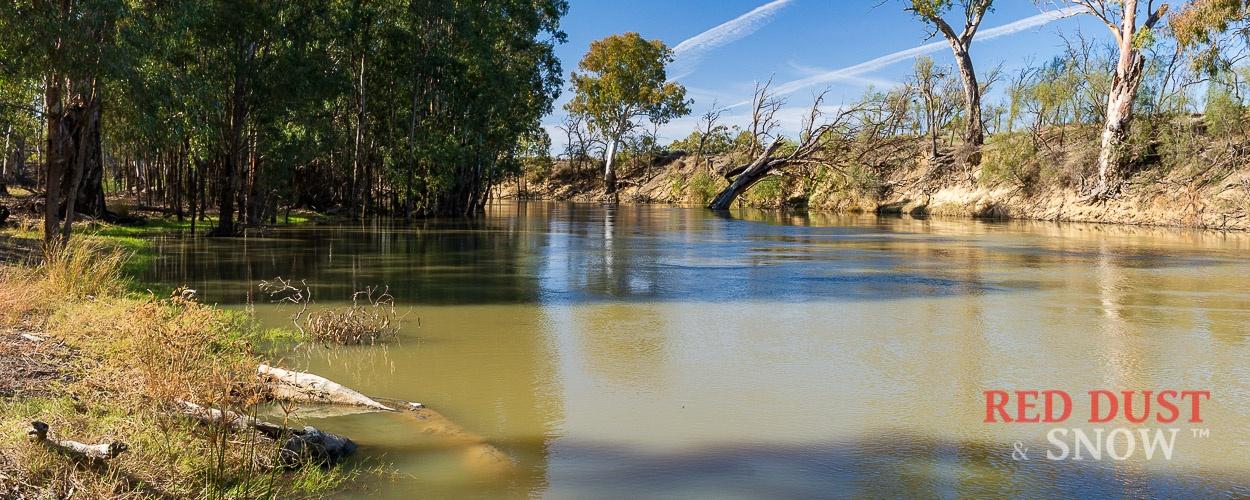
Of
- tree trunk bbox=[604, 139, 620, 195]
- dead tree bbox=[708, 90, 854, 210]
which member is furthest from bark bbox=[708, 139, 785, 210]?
tree trunk bbox=[604, 139, 620, 195]

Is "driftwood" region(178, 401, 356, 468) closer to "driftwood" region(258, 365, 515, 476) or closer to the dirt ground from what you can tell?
"driftwood" region(258, 365, 515, 476)

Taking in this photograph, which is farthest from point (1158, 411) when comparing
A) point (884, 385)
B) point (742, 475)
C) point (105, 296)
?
point (105, 296)

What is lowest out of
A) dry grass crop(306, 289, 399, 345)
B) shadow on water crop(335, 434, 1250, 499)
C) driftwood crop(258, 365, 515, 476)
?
shadow on water crop(335, 434, 1250, 499)

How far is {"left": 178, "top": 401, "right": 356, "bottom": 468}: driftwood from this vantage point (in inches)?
213

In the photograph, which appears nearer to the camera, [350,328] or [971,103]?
[350,328]

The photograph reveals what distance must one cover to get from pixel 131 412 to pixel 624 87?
7290 centimetres

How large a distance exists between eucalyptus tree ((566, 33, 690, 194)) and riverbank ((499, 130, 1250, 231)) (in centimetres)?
833

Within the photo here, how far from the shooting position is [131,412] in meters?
5.76

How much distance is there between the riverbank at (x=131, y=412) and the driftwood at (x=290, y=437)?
62 millimetres

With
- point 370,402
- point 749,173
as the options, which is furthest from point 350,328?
point 749,173

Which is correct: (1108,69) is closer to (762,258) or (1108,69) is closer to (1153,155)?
(1153,155)

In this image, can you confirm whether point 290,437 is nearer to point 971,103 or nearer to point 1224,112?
point 1224,112

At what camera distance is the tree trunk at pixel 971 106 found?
49.6 meters

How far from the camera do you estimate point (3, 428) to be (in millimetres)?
4809
